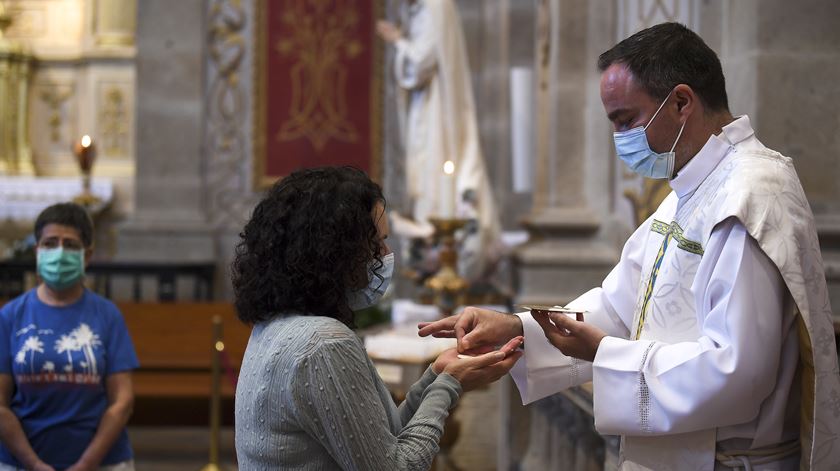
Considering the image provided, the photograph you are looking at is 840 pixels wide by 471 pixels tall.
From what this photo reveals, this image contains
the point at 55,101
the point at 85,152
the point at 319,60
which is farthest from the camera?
the point at 55,101

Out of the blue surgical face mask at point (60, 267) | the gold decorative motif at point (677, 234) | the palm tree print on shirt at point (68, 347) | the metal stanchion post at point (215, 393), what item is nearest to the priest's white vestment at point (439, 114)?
the metal stanchion post at point (215, 393)

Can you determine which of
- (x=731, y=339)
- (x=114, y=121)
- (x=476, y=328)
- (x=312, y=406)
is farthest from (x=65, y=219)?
(x=114, y=121)

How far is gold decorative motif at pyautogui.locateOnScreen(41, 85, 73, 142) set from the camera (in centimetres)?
1248

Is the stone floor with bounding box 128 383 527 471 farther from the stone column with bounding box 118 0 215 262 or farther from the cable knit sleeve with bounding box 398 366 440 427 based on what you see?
the cable knit sleeve with bounding box 398 366 440 427

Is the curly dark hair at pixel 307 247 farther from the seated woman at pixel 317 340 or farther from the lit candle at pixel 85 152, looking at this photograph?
the lit candle at pixel 85 152

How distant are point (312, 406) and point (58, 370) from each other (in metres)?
1.84

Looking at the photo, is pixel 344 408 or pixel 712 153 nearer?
pixel 344 408

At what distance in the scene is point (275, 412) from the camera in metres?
2.08

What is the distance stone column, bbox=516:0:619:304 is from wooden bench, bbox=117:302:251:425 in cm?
214

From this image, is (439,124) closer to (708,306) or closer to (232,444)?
(232,444)

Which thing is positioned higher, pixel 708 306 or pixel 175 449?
pixel 708 306

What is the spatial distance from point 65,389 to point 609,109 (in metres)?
2.16

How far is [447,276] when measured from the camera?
5840mm

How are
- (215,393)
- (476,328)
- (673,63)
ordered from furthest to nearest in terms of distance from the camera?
1. (215,393)
2. (476,328)
3. (673,63)
